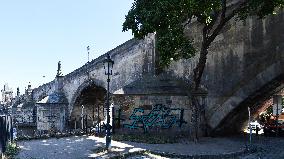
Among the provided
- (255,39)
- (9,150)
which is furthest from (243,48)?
(9,150)

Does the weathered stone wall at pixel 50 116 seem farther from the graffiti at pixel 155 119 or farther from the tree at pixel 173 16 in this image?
the tree at pixel 173 16

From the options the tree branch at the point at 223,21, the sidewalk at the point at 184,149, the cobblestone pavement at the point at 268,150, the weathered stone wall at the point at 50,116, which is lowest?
the cobblestone pavement at the point at 268,150

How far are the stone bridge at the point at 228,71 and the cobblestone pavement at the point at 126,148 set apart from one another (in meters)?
2.08

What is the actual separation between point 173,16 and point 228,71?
5057 millimetres

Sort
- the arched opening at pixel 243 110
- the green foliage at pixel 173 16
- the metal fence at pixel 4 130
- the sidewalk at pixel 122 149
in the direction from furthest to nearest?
the arched opening at pixel 243 110 → the green foliage at pixel 173 16 → the sidewalk at pixel 122 149 → the metal fence at pixel 4 130

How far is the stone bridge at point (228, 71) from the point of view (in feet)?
55.7

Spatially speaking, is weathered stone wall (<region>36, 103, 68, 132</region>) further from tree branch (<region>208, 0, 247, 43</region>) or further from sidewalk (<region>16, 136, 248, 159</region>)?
tree branch (<region>208, 0, 247, 43</region>)

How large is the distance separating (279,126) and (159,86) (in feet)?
24.5

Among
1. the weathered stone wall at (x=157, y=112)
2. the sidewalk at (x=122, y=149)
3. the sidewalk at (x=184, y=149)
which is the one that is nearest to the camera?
the sidewalk at (x=122, y=149)

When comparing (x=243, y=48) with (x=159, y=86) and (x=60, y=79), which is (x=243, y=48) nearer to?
(x=159, y=86)

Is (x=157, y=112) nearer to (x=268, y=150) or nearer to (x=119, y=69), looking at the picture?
(x=268, y=150)

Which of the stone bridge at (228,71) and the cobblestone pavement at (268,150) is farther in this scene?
the stone bridge at (228,71)

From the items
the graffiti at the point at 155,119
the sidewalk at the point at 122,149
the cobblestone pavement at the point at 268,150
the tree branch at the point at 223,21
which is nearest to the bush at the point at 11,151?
the sidewalk at the point at 122,149

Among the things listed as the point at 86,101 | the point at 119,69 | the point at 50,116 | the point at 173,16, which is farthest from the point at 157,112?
the point at 86,101
